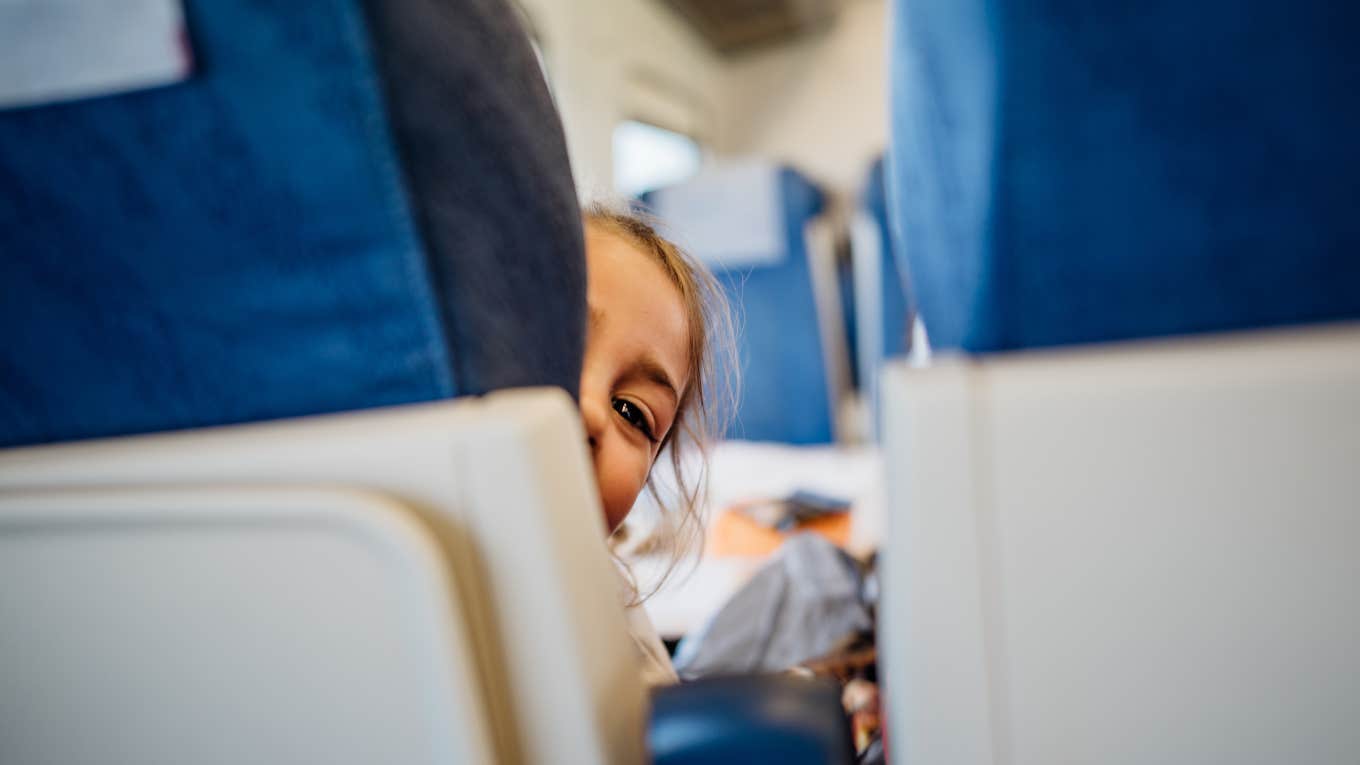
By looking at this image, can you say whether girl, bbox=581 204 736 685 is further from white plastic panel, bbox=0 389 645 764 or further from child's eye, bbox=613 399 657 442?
white plastic panel, bbox=0 389 645 764

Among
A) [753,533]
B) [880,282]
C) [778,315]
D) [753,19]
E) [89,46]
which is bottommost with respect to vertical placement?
[753,533]

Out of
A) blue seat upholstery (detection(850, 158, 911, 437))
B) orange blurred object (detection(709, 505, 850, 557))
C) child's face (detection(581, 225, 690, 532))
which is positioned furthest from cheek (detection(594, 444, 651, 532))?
blue seat upholstery (detection(850, 158, 911, 437))

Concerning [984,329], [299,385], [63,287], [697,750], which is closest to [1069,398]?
[984,329]

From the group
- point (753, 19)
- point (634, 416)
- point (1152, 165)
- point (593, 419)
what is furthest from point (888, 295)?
point (753, 19)

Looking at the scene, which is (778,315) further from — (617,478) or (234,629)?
(234,629)

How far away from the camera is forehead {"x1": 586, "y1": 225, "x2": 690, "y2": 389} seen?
0.64m

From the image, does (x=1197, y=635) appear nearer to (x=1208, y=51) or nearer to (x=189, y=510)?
(x=1208, y=51)

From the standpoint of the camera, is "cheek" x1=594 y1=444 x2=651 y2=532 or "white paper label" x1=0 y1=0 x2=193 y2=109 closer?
"white paper label" x1=0 y1=0 x2=193 y2=109

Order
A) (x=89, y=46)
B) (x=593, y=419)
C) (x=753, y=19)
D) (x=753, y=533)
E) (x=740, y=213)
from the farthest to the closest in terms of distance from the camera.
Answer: (x=753, y=19), (x=740, y=213), (x=753, y=533), (x=593, y=419), (x=89, y=46)

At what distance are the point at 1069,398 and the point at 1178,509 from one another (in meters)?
0.06

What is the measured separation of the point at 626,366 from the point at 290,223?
15.9 inches

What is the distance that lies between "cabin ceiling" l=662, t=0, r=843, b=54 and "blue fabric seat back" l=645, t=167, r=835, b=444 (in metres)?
1.90

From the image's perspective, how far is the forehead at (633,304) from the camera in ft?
2.09

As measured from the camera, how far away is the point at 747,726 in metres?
0.28
